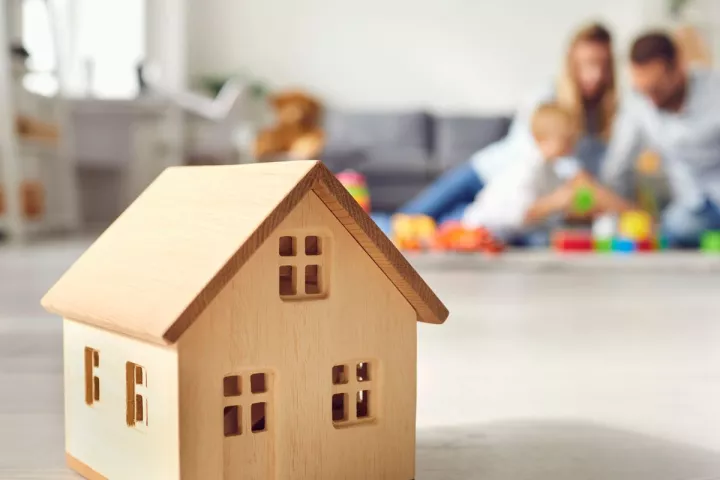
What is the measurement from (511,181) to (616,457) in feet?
9.25

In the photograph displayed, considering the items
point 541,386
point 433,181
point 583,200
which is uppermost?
point 433,181

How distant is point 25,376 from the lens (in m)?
0.92

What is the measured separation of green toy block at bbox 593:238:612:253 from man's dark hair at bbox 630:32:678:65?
949 millimetres

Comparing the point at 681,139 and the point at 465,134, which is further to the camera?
the point at 465,134

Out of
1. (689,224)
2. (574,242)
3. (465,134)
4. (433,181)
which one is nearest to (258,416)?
(574,242)

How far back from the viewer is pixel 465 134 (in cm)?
467

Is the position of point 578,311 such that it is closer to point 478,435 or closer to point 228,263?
point 478,435

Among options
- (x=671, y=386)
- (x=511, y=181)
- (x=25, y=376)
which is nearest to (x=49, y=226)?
(x=511, y=181)

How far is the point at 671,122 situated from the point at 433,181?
139 cm

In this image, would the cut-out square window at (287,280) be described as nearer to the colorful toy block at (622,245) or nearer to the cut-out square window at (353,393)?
the cut-out square window at (353,393)

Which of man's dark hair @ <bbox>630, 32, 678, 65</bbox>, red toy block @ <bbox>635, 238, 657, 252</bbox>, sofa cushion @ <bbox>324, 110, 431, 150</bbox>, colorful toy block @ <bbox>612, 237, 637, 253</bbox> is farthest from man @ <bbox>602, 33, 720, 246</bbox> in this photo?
sofa cushion @ <bbox>324, 110, 431, 150</bbox>

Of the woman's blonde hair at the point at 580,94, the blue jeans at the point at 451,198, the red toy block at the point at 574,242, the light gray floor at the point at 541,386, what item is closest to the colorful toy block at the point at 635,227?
the red toy block at the point at 574,242

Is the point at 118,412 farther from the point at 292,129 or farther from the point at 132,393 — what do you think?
the point at 292,129

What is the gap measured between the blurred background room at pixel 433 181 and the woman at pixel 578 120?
0.03m
